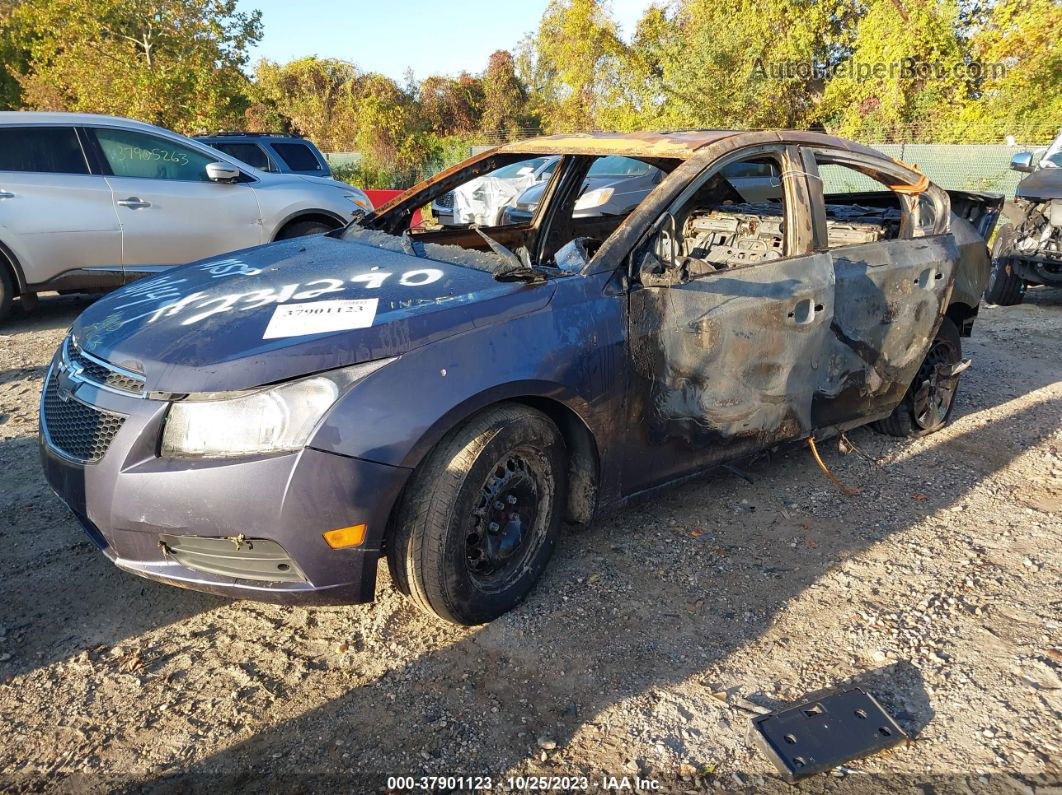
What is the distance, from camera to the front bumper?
88.0 inches

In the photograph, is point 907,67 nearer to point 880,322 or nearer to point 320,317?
point 880,322

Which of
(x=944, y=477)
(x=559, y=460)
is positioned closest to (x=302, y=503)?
(x=559, y=460)

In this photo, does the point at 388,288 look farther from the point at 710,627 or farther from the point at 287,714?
the point at 710,627

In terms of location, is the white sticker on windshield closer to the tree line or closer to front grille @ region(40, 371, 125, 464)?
front grille @ region(40, 371, 125, 464)

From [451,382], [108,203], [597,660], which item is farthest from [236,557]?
[108,203]

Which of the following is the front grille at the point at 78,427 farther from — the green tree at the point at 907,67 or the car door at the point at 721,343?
the green tree at the point at 907,67

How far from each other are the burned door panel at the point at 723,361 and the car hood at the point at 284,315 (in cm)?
55

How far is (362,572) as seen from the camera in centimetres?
240

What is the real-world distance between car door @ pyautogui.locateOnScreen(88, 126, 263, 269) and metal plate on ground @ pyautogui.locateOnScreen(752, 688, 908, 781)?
243 inches

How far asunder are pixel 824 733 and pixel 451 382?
1.52 m

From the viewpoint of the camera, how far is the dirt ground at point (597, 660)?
2186 mm

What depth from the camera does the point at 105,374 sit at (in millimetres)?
2539

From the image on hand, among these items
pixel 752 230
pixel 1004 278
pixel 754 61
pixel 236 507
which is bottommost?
pixel 1004 278

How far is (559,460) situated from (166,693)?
4.84 feet
